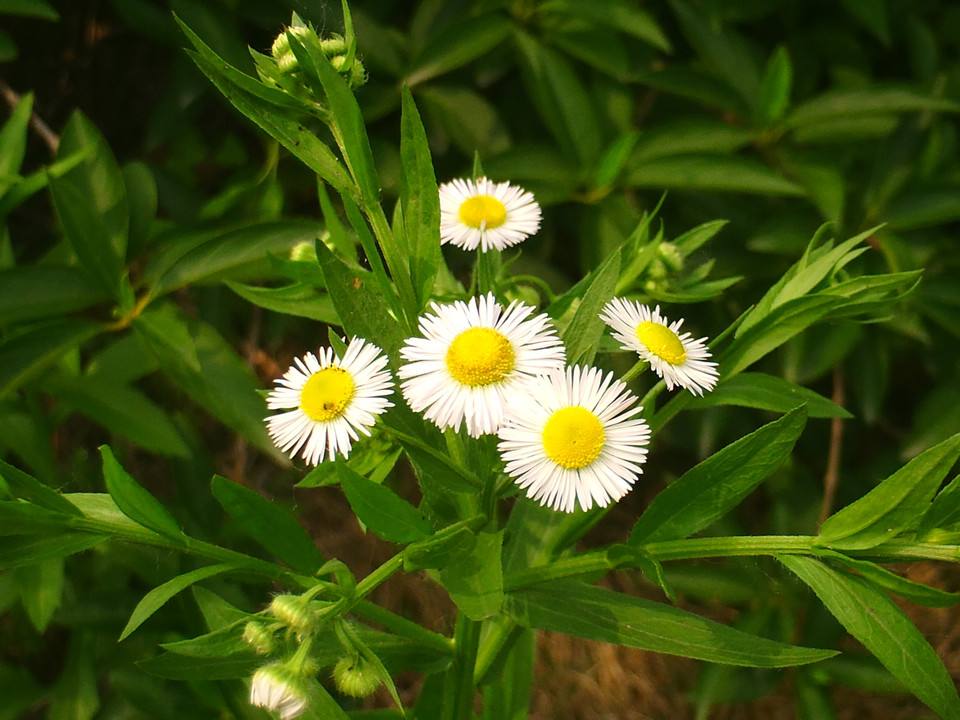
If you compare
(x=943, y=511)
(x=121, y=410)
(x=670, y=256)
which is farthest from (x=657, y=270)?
(x=121, y=410)

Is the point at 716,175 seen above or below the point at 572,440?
above

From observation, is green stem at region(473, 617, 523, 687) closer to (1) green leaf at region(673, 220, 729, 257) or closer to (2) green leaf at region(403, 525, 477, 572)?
(2) green leaf at region(403, 525, 477, 572)

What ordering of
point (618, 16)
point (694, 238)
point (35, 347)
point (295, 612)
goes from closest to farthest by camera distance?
point (295, 612), point (694, 238), point (35, 347), point (618, 16)

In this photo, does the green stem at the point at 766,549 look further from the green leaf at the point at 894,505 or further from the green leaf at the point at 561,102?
the green leaf at the point at 561,102

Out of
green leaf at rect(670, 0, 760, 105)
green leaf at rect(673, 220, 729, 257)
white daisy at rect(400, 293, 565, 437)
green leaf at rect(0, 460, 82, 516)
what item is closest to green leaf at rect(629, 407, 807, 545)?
white daisy at rect(400, 293, 565, 437)

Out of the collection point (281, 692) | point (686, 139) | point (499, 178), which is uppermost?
point (686, 139)

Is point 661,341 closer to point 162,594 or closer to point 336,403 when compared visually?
point 336,403
